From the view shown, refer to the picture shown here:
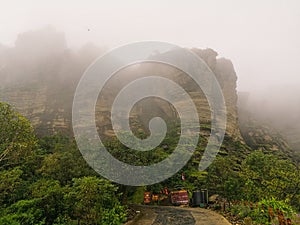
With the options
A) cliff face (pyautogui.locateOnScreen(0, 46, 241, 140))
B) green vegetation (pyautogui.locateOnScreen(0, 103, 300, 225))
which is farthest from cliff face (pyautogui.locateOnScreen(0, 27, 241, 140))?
A: green vegetation (pyautogui.locateOnScreen(0, 103, 300, 225))

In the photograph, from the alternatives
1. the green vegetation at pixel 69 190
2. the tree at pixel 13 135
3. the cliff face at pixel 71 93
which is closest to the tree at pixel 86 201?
the green vegetation at pixel 69 190

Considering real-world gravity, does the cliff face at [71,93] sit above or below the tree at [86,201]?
above

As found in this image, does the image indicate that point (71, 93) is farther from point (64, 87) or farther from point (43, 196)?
point (43, 196)

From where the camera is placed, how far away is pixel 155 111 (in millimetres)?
70250

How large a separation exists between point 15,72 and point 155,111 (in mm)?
45691

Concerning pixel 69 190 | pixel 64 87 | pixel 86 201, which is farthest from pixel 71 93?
pixel 86 201

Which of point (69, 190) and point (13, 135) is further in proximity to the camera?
point (13, 135)

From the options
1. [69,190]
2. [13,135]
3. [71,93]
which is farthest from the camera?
[71,93]

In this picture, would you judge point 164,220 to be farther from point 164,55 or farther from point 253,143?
point 164,55

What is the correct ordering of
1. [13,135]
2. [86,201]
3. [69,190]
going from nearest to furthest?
[86,201] < [69,190] < [13,135]

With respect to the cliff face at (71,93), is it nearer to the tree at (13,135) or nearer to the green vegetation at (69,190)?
the green vegetation at (69,190)

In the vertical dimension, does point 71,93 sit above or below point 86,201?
above

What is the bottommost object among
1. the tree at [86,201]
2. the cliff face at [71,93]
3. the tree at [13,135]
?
the tree at [86,201]

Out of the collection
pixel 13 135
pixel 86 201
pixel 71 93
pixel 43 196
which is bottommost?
pixel 86 201
